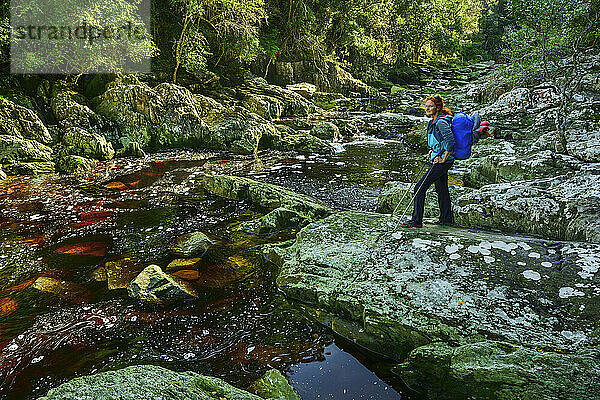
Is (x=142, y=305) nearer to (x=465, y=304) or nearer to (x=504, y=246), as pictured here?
(x=465, y=304)

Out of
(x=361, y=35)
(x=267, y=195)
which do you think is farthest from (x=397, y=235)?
(x=361, y=35)

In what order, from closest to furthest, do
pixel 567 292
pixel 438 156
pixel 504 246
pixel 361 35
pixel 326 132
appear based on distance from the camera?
pixel 567 292, pixel 504 246, pixel 438 156, pixel 326 132, pixel 361 35

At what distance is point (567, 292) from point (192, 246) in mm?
6116

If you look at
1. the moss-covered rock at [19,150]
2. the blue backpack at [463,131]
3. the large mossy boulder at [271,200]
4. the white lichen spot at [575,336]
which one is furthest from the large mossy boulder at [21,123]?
the white lichen spot at [575,336]

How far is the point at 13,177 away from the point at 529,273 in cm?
1469

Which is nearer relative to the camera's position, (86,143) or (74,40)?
(86,143)

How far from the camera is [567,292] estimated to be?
171 inches

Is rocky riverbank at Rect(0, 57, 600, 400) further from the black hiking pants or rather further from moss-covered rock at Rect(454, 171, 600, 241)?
the black hiking pants

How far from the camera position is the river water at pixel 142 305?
15.1ft

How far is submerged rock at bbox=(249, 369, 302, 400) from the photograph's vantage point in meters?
3.92

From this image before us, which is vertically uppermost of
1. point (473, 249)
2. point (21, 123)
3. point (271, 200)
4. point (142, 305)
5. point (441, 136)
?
point (441, 136)

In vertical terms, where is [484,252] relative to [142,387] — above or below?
above

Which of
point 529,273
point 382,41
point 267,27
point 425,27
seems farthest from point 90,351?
point 425,27

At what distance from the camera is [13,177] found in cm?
1241
